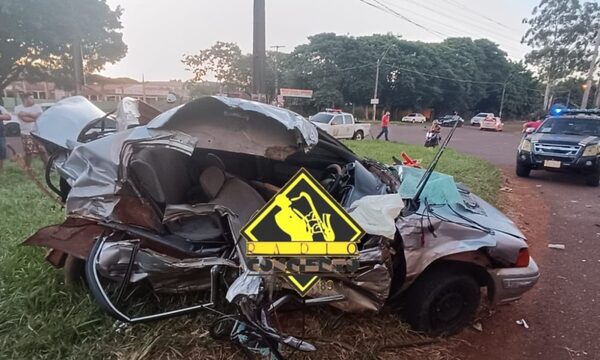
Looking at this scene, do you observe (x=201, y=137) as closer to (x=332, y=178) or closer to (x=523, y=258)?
(x=332, y=178)

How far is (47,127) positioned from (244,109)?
2.47 metres

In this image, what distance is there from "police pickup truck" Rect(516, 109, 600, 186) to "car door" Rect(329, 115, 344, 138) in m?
10.7


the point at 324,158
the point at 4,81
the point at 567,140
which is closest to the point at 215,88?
the point at 4,81

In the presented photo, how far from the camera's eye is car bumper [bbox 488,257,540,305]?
113 inches

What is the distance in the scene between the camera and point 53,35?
1836 cm

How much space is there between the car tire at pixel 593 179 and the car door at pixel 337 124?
12.1 meters

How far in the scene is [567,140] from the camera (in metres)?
8.77

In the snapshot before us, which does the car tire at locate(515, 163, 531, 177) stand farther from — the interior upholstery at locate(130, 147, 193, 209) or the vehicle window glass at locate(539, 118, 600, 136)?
the interior upholstery at locate(130, 147, 193, 209)

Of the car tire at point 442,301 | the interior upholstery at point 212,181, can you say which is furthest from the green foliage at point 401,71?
the car tire at point 442,301

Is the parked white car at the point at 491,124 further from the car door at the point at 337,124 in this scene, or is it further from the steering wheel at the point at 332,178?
the steering wheel at the point at 332,178

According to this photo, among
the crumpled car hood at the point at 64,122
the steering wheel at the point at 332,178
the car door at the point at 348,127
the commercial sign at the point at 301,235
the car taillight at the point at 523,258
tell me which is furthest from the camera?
the car door at the point at 348,127

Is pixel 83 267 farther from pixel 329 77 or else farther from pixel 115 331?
pixel 329 77

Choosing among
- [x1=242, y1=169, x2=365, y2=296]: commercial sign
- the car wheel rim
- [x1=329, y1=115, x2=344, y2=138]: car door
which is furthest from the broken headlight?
[x1=329, y1=115, x2=344, y2=138]: car door

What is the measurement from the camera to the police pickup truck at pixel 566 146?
28.0 ft
